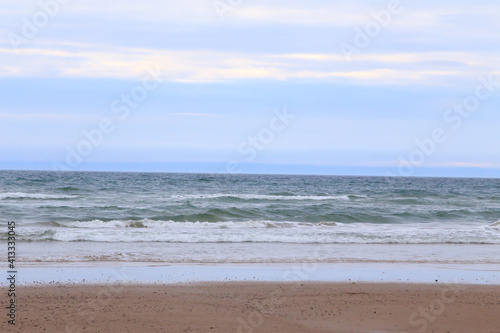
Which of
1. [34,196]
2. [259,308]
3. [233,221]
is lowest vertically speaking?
[259,308]

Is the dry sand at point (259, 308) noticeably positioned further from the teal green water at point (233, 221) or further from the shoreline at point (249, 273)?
the teal green water at point (233, 221)

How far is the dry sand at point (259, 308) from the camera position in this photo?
23.2ft

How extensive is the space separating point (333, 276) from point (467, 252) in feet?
20.3

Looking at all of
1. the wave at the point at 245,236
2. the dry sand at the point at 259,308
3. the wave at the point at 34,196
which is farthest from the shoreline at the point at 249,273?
the wave at the point at 34,196

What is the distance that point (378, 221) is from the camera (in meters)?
24.9

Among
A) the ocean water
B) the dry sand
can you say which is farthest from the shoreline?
the ocean water

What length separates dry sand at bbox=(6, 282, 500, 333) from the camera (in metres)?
7.08

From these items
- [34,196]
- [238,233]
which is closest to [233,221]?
[238,233]

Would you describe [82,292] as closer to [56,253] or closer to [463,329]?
[56,253]

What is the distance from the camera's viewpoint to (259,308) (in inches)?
316

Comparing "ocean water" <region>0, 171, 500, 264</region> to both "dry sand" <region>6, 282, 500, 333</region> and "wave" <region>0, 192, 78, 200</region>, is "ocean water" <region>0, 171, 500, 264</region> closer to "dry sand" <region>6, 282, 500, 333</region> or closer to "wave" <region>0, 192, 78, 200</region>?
"wave" <region>0, 192, 78, 200</region>

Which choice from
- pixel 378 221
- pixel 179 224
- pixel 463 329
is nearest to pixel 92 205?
pixel 179 224

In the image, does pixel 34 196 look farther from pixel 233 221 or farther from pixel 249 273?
pixel 249 273

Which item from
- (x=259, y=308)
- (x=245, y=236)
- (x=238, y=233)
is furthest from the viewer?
(x=238, y=233)
